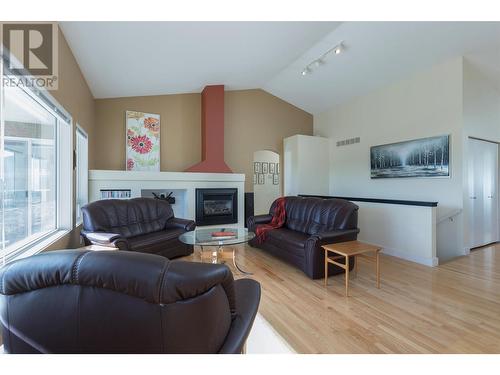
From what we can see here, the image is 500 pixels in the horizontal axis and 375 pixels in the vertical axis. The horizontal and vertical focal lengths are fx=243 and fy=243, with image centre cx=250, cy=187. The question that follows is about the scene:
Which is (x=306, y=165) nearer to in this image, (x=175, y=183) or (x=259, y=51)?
(x=259, y=51)

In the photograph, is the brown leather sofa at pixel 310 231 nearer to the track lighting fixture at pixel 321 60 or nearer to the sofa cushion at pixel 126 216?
the sofa cushion at pixel 126 216

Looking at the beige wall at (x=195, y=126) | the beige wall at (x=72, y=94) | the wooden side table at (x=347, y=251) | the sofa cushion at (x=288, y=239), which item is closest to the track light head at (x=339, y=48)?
the beige wall at (x=195, y=126)

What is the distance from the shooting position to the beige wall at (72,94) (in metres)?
2.44

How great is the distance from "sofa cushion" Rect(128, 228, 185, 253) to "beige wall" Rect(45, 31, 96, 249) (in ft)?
2.21

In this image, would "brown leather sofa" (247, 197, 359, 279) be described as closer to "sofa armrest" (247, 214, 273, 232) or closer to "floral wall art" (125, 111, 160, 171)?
"sofa armrest" (247, 214, 273, 232)

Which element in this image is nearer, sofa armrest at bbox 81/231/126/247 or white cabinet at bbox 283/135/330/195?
sofa armrest at bbox 81/231/126/247

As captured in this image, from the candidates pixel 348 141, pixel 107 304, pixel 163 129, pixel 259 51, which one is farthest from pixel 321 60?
pixel 107 304

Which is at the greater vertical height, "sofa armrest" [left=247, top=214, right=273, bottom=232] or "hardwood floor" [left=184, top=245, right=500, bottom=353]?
"sofa armrest" [left=247, top=214, right=273, bottom=232]

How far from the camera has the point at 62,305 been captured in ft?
2.59

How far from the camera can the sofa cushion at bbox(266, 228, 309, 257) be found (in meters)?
3.04

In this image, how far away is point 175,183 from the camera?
4.86 metres

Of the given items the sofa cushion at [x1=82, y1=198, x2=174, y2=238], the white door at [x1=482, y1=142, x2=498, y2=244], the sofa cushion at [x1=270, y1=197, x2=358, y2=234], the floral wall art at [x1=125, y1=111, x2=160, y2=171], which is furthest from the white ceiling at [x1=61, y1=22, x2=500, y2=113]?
the sofa cushion at [x1=270, y1=197, x2=358, y2=234]

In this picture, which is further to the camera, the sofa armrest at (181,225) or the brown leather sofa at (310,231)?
the sofa armrest at (181,225)

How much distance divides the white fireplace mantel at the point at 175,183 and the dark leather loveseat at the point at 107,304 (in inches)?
154
